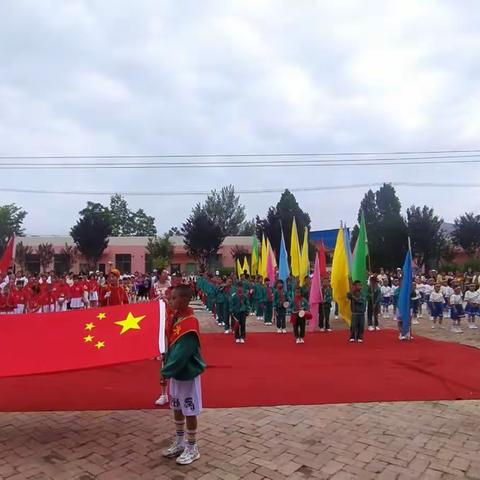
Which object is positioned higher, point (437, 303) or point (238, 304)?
point (238, 304)

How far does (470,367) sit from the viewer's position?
8.73 metres

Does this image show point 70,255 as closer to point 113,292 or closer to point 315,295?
point 315,295

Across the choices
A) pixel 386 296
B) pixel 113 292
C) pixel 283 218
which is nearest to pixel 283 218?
pixel 283 218

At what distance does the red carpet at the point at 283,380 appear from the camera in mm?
6598

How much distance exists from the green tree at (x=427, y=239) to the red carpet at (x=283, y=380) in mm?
35306

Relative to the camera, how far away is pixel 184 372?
4.50 meters

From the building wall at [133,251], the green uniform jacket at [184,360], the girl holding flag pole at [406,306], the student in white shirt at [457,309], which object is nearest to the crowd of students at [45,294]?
the girl holding flag pole at [406,306]

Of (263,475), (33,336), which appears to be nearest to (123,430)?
(33,336)

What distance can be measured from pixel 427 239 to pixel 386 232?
3.55 m

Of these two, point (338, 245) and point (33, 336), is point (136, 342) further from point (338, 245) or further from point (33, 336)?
point (338, 245)

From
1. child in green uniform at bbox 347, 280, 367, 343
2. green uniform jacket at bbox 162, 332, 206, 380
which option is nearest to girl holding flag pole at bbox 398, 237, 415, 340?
child in green uniform at bbox 347, 280, 367, 343

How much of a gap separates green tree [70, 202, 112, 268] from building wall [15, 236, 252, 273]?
1.50 metres

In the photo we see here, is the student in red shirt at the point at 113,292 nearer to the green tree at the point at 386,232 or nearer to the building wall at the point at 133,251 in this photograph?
the green tree at the point at 386,232

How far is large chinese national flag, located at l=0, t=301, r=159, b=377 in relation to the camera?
5.36 m
